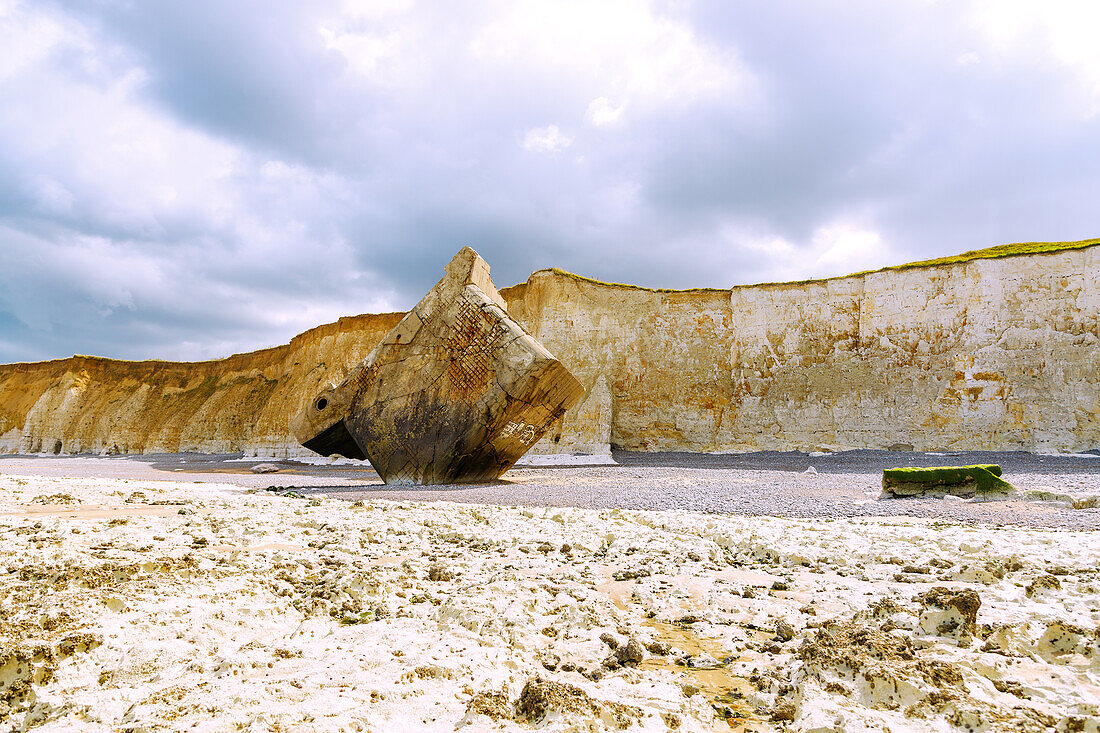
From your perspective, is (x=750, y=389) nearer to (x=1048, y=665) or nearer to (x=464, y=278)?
(x=464, y=278)

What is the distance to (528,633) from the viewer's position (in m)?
2.22

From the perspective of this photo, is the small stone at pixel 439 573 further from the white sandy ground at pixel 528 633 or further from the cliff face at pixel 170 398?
the cliff face at pixel 170 398

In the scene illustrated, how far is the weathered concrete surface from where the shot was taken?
9070 millimetres

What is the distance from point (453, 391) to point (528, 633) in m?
7.19

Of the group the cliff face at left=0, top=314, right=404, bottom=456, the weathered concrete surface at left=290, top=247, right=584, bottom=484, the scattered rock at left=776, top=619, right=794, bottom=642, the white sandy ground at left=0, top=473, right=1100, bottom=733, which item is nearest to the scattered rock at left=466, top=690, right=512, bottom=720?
the white sandy ground at left=0, top=473, right=1100, bottom=733

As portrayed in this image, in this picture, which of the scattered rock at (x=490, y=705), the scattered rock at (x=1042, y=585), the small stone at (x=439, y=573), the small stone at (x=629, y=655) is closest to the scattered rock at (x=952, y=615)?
the scattered rock at (x=1042, y=585)

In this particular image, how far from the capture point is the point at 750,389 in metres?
20.2

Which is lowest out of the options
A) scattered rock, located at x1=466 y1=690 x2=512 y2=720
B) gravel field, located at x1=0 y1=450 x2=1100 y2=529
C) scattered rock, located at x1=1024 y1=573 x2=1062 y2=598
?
gravel field, located at x1=0 y1=450 x2=1100 y2=529

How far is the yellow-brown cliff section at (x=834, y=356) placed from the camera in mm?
16625

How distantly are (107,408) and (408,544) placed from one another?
134 feet

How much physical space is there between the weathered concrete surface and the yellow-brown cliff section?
429 inches

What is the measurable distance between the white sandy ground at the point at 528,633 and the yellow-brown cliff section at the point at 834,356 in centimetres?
1617

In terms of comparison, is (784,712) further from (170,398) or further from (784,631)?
(170,398)

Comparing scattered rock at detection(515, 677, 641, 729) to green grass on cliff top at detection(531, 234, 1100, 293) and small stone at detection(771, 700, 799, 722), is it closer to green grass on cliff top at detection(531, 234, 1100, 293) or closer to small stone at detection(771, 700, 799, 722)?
small stone at detection(771, 700, 799, 722)
